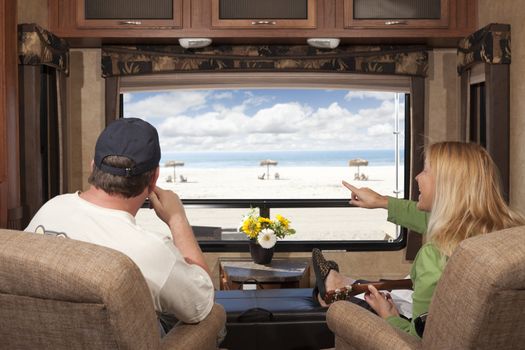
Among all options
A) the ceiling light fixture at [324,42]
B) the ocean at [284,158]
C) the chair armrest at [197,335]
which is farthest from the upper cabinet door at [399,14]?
the ocean at [284,158]

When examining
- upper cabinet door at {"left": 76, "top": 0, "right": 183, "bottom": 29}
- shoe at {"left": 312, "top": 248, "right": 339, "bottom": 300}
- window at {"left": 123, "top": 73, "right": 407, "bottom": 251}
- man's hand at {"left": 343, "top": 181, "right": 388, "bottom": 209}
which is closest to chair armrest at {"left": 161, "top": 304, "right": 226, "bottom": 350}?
man's hand at {"left": 343, "top": 181, "right": 388, "bottom": 209}

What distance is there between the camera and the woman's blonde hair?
8.29 feet

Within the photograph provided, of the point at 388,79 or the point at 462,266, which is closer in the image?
the point at 462,266

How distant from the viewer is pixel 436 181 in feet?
8.61

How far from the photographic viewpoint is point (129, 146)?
230 cm

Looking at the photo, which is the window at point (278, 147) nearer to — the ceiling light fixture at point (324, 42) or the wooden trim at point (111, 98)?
the wooden trim at point (111, 98)

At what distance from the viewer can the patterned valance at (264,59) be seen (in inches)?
227

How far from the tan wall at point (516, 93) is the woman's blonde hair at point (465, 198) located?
2.37m

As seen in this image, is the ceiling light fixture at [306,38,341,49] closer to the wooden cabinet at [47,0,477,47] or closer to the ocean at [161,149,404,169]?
the wooden cabinet at [47,0,477,47]

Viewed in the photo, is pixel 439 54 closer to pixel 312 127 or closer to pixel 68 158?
pixel 68 158

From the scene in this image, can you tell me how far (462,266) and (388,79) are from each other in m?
→ 4.15

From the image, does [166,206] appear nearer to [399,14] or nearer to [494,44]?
[494,44]

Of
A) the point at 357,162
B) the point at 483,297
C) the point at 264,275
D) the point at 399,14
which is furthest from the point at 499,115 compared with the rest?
the point at 357,162

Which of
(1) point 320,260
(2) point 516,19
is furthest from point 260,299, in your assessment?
(2) point 516,19
